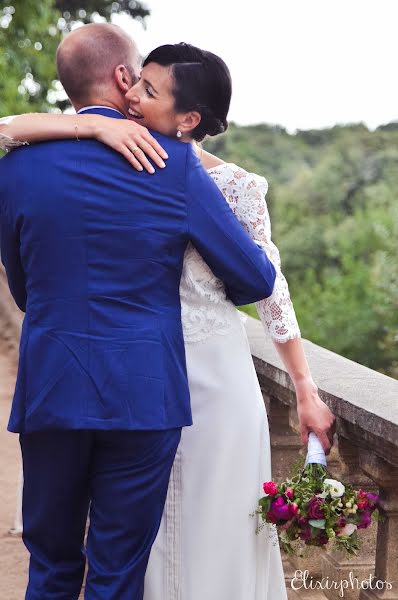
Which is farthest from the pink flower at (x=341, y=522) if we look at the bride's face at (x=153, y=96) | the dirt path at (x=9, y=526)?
the dirt path at (x=9, y=526)

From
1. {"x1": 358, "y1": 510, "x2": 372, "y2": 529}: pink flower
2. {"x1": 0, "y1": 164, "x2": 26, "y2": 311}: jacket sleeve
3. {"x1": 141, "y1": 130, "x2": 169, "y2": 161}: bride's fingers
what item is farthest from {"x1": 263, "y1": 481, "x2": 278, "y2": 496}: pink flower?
{"x1": 141, "y1": 130, "x2": 169, "y2": 161}: bride's fingers

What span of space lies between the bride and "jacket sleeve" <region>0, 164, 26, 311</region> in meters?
0.16

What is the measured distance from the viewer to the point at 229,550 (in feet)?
8.81

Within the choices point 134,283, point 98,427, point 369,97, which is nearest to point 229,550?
point 98,427

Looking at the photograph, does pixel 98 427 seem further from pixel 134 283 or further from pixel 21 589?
pixel 21 589

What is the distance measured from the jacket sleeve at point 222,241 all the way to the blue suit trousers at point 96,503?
395mm

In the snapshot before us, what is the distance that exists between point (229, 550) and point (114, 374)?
28.5 inches

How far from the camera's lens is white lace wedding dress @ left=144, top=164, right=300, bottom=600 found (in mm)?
2541

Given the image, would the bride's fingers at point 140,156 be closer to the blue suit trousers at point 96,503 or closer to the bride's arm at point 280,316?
the bride's arm at point 280,316

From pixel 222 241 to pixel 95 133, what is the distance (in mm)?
388

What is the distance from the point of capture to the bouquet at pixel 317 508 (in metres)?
2.45

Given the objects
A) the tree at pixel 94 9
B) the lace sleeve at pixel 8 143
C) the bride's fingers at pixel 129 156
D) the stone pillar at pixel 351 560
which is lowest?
the stone pillar at pixel 351 560

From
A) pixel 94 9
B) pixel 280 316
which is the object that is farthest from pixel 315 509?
pixel 94 9

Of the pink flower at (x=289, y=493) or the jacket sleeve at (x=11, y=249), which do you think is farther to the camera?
the pink flower at (x=289, y=493)
